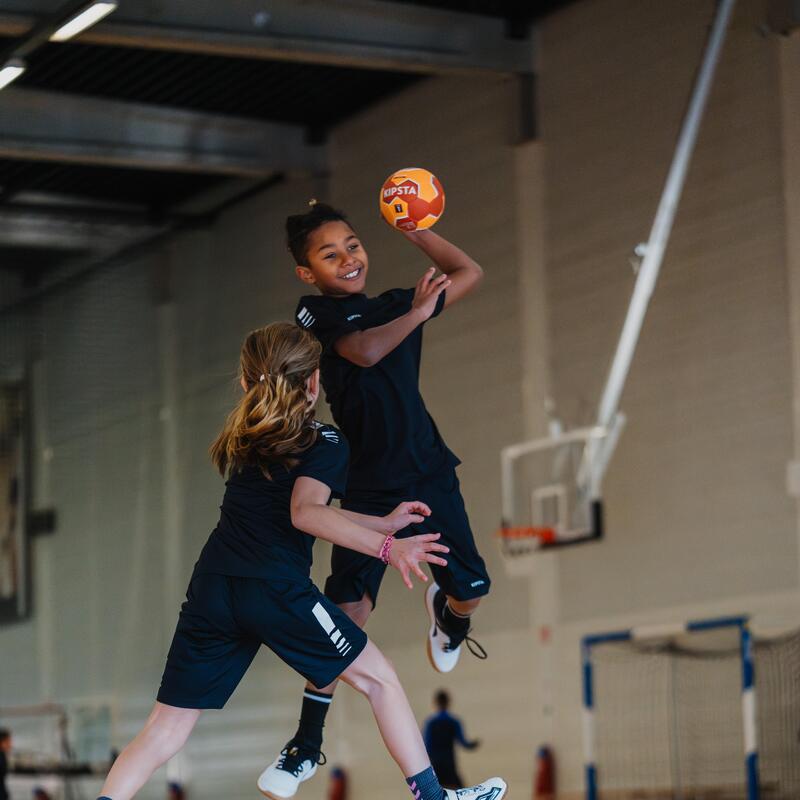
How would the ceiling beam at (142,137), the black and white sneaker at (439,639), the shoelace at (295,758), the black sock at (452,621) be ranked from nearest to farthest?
the shoelace at (295,758), the black sock at (452,621), the black and white sneaker at (439,639), the ceiling beam at (142,137)

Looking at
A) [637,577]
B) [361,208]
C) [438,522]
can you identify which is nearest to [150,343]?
[361,208]

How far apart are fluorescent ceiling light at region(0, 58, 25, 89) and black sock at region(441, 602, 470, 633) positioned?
979cm

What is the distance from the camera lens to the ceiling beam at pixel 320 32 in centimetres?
1530

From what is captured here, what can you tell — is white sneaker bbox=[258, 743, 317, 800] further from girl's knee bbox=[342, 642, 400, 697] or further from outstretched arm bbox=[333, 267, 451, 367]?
outstretched arm bbox=[333, 267, 451, 367]

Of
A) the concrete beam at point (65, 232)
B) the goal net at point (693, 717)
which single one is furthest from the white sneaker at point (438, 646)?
the concrete beam at point (65, 232)

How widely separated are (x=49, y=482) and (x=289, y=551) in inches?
666

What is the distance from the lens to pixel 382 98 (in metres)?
20.4

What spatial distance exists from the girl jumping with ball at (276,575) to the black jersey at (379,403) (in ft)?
2.60

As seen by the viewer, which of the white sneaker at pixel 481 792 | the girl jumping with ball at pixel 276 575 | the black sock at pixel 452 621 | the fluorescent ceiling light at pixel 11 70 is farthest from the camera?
the fluorescent ceiling light at pixel 11 70

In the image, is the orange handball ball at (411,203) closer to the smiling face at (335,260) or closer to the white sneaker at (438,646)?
the smiling face at (335,260)

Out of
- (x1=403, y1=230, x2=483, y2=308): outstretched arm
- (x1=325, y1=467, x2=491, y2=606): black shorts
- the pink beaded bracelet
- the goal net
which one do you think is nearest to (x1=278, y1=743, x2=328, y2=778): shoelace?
(x1=325, y1=467, x2=491, y2=606): black shorts

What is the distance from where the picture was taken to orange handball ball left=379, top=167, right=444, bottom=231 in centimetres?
722

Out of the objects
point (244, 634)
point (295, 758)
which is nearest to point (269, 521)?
point (244, 634)

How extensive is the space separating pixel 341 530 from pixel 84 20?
386 inches
